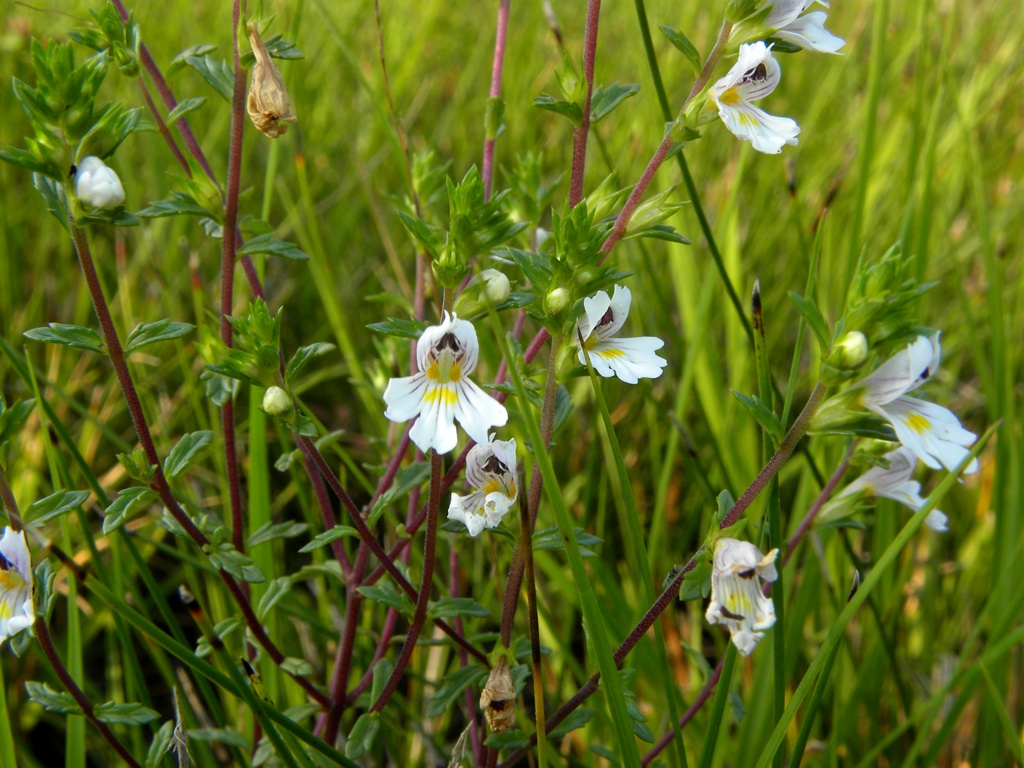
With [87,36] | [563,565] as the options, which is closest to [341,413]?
[563,565]

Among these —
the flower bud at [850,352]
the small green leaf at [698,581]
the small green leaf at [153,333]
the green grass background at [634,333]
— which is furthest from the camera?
the green grass background at [634,333]

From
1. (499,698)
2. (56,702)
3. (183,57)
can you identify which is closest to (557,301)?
(499,698)

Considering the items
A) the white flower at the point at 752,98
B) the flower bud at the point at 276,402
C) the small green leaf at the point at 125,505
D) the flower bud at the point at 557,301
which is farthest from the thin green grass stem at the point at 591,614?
the small green leaf at the point at 125,505

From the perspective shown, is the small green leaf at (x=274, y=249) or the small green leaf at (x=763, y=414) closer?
the small green leaf at (x=763, y=414)

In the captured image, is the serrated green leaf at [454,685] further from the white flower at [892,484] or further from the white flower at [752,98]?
the white flower at [752,98]

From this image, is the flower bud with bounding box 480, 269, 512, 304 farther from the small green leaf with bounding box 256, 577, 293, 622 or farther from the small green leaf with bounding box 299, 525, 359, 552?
the small green leaf with bounding box 256, 577, 293, 622
